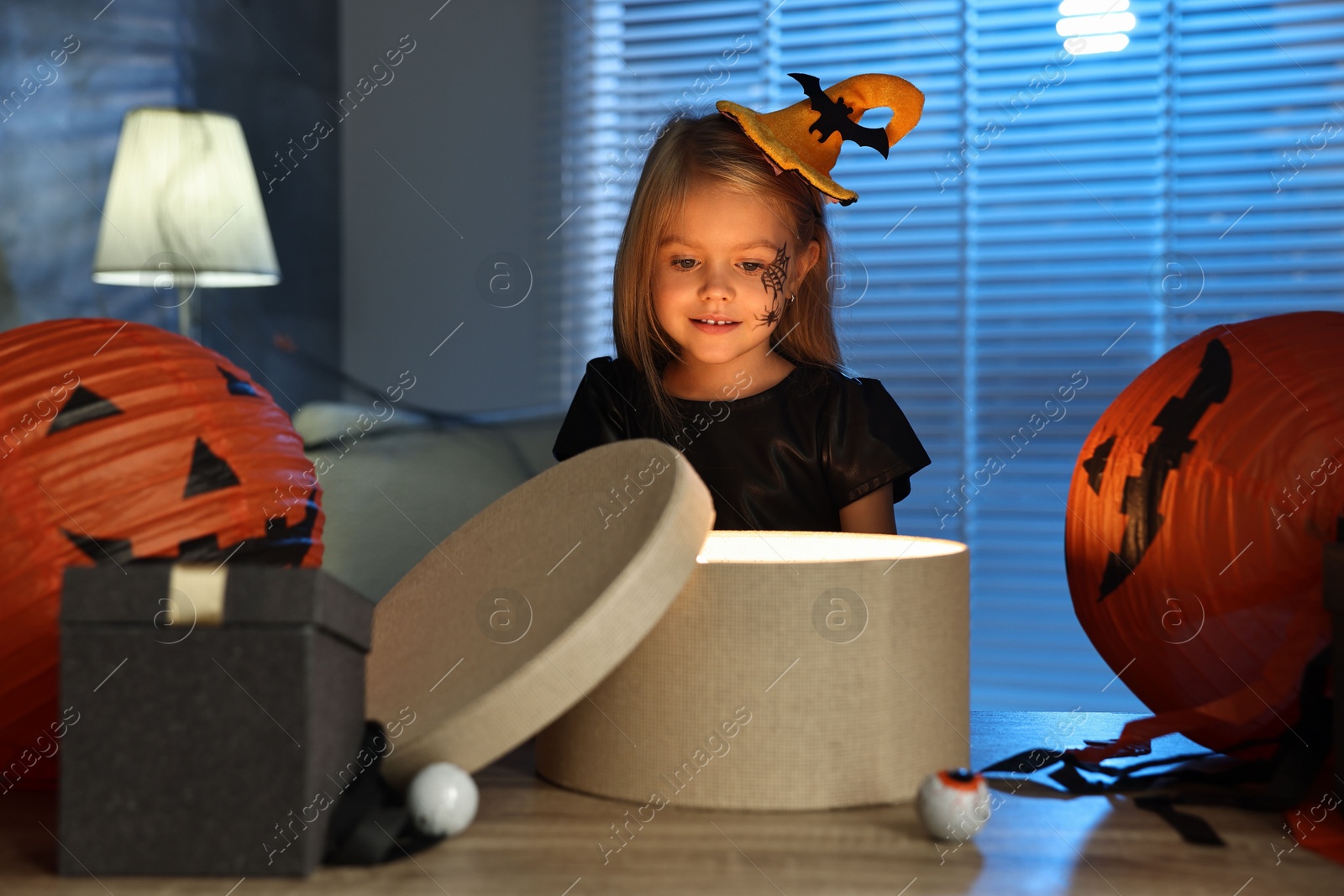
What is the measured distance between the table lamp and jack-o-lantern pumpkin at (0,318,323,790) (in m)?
1.22

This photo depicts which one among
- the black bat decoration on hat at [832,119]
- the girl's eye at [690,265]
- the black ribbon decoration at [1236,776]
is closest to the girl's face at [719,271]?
the girl's eye at [690,265]

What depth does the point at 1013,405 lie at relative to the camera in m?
2.62

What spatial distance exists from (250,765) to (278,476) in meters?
0.26

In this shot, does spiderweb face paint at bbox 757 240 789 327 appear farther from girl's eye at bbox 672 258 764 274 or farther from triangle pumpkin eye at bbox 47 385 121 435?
triangle pumpkin eye at bbox 47 385 121 435

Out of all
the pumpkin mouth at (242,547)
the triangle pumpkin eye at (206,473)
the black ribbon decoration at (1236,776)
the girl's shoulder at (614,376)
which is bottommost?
A: the black ribbon decoration at (1236,776)

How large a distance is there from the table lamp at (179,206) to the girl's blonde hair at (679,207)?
3.16ft

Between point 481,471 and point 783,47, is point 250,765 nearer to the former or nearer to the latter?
point 481,471

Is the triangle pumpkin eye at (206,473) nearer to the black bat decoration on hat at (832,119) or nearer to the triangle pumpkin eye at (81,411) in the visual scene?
the triangle pumpkin eye at (81,411)

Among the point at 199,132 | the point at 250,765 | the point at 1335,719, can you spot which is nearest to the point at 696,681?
the point at 250,765

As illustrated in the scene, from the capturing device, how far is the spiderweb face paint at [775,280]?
4.20 ft

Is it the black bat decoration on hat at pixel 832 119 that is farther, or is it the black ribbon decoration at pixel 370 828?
the black bat decoration on hat at pixel 832 119

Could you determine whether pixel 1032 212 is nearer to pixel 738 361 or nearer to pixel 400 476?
pixel 738 361

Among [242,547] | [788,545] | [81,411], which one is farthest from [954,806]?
[81,411]

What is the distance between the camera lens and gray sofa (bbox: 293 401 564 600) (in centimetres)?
136
